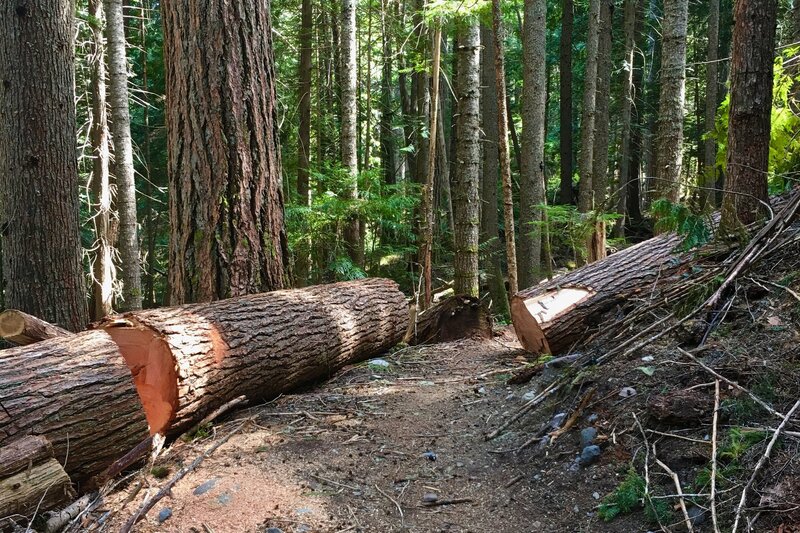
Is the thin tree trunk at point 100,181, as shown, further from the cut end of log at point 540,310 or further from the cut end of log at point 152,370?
the cut end of log at point 540,310

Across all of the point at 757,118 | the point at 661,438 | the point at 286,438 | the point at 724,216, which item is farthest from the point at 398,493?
the point at 757,118

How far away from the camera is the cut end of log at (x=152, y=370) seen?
166 inches

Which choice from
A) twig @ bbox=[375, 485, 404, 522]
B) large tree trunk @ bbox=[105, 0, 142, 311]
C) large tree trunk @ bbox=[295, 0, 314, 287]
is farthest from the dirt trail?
large tree trunk @ bbox=[295, 0, 314, 287]

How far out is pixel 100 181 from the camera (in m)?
10.7

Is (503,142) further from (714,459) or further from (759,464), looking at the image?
(759,464)

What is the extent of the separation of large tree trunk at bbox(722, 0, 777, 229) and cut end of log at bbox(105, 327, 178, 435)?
441 centimetres

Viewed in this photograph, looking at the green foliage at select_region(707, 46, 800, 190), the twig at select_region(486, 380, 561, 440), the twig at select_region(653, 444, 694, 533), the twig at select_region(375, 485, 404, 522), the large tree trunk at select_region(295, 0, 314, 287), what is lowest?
the twig at select_region(375, 485, 404, 522)

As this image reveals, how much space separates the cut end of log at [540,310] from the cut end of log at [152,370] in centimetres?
359

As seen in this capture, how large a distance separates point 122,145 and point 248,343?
6.98 m

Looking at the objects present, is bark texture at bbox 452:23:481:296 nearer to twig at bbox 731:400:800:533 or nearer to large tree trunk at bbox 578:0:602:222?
twig at bbox 731:400:800:533

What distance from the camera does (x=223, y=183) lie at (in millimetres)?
5699

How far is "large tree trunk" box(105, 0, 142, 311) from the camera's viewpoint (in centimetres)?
997

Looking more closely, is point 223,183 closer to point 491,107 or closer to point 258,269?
point 258,269

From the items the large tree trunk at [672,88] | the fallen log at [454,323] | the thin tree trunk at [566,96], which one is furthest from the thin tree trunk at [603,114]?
the fallen log at [454,323]
